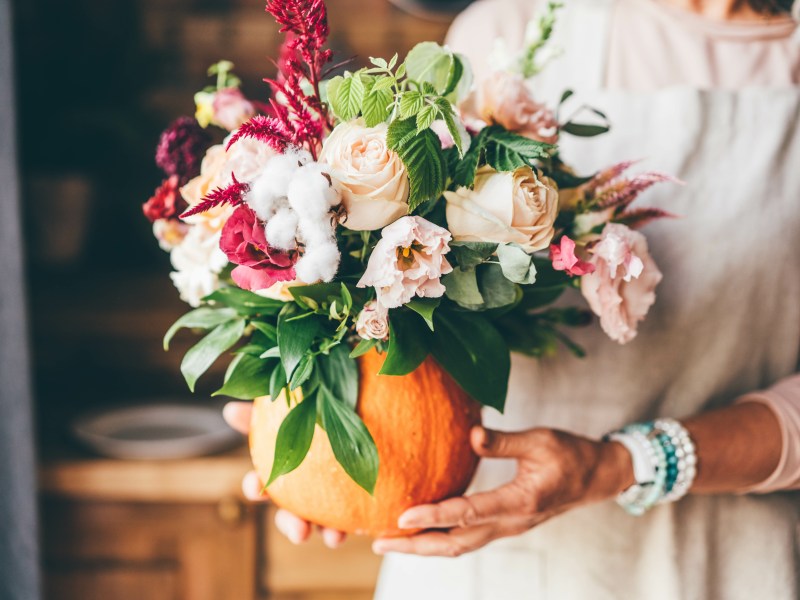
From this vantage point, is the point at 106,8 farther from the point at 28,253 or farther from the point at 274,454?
the point at 274,454

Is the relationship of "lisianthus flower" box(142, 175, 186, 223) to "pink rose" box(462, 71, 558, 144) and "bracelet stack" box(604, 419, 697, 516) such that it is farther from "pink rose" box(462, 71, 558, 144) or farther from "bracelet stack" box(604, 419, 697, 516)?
"bracelet stack" box(604, 419, 697, 516)

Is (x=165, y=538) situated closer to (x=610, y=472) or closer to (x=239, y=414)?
(x=239, y=414)

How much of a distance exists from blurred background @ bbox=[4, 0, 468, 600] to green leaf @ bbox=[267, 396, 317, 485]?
34.3 inches

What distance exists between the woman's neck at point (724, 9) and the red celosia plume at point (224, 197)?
69 cm

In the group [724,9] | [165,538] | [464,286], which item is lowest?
[165,538]

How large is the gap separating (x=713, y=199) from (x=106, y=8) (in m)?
1.68

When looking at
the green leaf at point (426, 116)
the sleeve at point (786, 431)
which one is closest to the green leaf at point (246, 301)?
the green leaf at point (426, 116)

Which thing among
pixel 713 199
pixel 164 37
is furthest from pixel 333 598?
pixel 164 37

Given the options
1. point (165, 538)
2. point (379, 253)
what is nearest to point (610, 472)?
point (379, 253)

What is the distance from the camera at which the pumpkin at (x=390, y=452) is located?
2.11 feet

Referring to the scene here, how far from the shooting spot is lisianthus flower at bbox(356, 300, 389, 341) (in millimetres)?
555

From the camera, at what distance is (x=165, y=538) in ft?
4.88

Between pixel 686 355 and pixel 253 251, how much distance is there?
0.57m

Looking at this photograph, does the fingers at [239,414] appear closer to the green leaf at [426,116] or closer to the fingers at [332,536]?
the fingers at [332,536]
